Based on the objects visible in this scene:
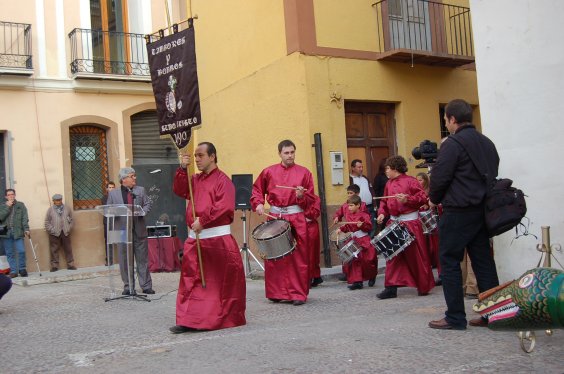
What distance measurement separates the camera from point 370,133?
42.5 ft

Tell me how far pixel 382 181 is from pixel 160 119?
19.6ft

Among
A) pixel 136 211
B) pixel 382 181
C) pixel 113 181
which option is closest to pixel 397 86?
pixel 382 181

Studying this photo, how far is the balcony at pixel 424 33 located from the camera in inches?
509

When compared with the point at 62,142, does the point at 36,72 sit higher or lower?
higher

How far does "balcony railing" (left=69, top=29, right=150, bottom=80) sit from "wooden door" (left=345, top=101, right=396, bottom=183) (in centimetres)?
670

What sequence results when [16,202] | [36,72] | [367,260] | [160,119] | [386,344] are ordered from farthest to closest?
[36,72]
[16,202]
[367,260]
[160,119]
[386,344]

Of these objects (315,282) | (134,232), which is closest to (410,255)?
(315,282)

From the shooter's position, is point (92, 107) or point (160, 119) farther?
point (92, 107)

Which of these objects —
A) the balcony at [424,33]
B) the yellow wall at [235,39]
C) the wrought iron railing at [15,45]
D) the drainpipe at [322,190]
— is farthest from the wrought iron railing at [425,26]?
the wrought iron railing at [15,45]

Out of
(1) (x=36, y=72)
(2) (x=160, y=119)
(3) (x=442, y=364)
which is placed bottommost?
(3) (x=442, y=364)

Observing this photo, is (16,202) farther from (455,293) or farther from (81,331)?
(455,293)

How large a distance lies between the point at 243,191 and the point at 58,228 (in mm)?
6055

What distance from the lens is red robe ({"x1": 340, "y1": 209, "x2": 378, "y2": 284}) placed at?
9188 mm

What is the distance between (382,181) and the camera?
1258 centimetres
